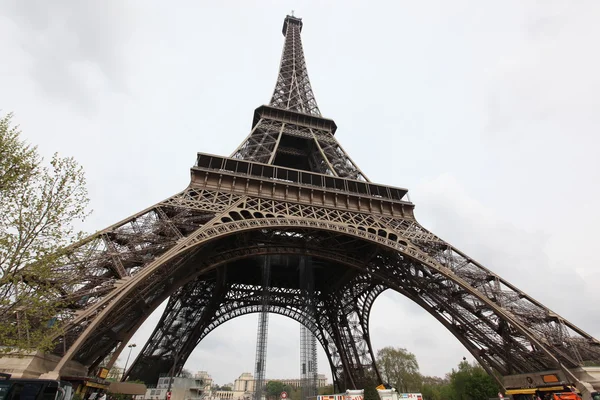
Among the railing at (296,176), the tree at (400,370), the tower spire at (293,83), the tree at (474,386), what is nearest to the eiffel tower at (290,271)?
the railing at (296,176)

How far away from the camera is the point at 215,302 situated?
27812 millimetres

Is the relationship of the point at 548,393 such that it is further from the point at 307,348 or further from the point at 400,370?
the point at 400,370

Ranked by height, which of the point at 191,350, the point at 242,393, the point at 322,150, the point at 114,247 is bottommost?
the point at 242,393

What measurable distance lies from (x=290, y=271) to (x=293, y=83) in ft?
66.1

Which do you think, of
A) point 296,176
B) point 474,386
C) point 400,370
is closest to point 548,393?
point 296,176

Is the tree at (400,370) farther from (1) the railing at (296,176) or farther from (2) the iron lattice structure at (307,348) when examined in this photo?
(1) the railing at (296,176)

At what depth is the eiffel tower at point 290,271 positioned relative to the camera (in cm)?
1305

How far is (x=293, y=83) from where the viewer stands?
35562 mm

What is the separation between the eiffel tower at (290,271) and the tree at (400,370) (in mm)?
15628

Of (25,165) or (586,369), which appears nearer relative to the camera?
(25,165)

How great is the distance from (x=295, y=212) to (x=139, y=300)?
8782 mm

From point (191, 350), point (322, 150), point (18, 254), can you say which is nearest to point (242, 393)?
point (191, 350)

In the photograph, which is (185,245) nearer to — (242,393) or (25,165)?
(25,165)

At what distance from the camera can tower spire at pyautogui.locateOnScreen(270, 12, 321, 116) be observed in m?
32.3
